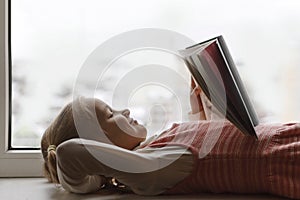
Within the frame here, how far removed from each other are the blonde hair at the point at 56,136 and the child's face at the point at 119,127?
6 centimetres

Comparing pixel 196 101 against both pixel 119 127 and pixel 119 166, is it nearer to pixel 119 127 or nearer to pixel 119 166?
pixel 119 127

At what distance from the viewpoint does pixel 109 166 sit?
832 millimetres

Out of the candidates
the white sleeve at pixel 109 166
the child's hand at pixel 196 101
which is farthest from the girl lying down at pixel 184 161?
the child's hand at pixel 196 101

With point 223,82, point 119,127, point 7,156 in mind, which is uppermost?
point 223,82

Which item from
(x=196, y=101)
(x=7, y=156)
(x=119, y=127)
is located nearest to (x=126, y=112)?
(x=119, y=127)

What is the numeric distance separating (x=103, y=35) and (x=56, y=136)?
27 cm

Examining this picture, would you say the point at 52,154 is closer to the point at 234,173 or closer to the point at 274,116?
the point at 234,173

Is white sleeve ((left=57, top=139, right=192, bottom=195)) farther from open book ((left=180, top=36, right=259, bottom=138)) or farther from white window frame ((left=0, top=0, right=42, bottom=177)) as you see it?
white window frame ((left=0, top=0, right=42, bottom=177))

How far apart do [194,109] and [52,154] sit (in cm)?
32

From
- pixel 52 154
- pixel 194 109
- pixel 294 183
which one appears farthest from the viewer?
pixel 194 109

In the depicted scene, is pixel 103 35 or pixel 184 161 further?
pixel 103 35

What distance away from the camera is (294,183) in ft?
2.67

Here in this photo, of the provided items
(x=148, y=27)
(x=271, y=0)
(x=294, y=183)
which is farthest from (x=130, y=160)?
(x=271, y=0)

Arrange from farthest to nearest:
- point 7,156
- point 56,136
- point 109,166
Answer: point 7,156 < point 56,136 < point 109,166
